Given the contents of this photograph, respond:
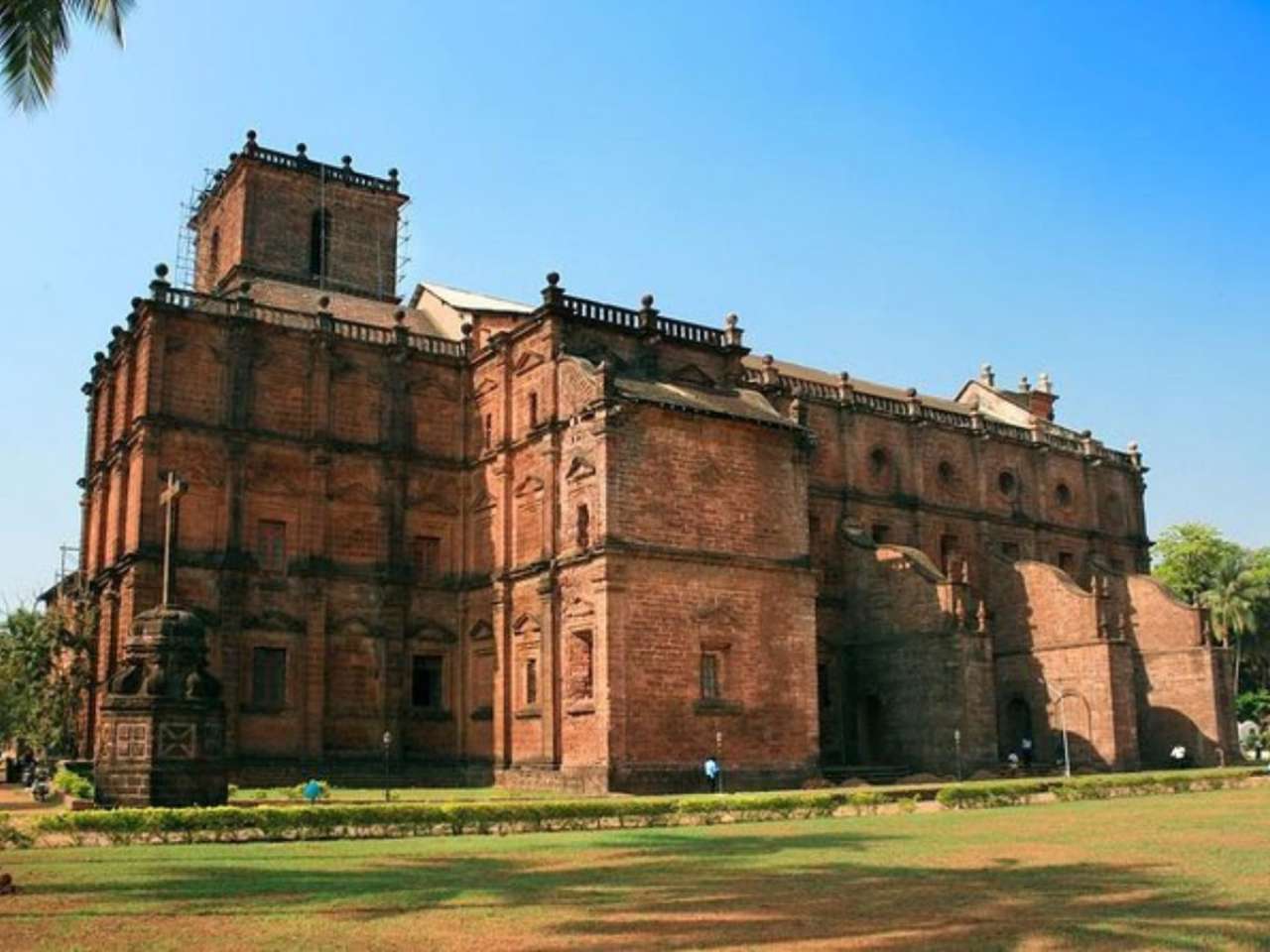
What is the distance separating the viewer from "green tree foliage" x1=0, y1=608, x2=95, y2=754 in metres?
38.9

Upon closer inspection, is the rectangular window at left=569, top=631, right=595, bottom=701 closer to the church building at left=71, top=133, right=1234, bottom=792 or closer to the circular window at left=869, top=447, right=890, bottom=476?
the church building at left=71, top=133, right=1234, bottom=792

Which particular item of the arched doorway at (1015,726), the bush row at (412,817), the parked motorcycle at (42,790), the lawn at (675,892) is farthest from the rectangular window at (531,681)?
the arched doorway at (1015,726)

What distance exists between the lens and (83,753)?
1517 inches

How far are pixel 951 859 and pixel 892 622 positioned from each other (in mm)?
27112

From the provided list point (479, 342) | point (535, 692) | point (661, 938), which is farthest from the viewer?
point (479, 342)

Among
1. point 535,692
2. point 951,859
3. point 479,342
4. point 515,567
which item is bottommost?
point 951,859

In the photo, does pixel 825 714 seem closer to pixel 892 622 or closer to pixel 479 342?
pixel 892 622

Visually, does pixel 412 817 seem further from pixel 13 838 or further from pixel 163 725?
pixel 13 838

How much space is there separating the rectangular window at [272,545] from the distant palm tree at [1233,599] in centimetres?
4844

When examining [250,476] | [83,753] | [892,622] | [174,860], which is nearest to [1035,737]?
[892,622]

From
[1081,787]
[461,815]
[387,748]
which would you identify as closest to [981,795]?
[1081,787]

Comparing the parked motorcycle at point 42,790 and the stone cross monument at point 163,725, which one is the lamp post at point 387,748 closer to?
the parked motorcycle at point 42,790

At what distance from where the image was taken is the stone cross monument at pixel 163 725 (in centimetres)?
2223

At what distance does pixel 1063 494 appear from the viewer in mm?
54938
